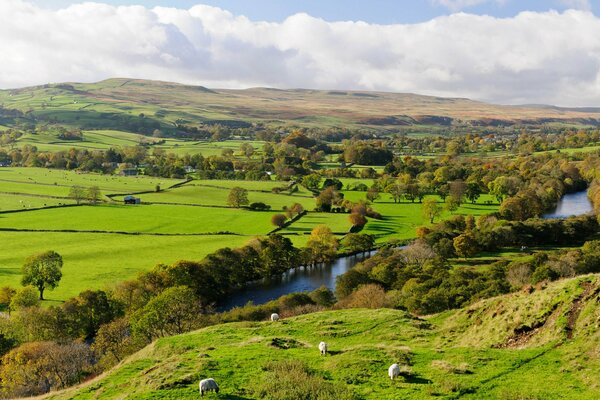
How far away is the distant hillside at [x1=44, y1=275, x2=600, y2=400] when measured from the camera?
2155 centimetres

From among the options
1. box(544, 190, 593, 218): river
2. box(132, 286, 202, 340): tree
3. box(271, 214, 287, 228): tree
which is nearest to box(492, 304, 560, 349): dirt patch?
box(132, 286, 202, 340): tree

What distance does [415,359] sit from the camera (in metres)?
26.0

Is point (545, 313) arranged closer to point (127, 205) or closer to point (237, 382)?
point (237, 382)

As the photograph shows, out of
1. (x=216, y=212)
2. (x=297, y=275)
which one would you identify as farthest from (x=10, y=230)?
(x=297, y=275)

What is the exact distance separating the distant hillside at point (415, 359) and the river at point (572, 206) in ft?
345

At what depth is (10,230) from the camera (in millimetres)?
95438

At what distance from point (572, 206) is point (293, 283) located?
9522 centimetres

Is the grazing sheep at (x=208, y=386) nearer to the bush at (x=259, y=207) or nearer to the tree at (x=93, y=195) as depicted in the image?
the bush at (x=259, y=207)

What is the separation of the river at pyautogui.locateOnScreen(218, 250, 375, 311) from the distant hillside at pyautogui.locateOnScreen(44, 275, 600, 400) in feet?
122

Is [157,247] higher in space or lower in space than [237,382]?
lower

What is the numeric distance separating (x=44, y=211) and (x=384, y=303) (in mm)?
86811

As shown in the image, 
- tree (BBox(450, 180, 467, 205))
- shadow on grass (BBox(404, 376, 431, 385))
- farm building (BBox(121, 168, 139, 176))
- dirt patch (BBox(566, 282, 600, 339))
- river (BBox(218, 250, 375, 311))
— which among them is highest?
dirt patch (BBox(566, 282, 600, 339))

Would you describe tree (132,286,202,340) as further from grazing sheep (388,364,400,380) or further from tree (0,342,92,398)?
grazing sheep (388,364,400,380)

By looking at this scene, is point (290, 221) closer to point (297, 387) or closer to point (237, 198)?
point (237, 198)
